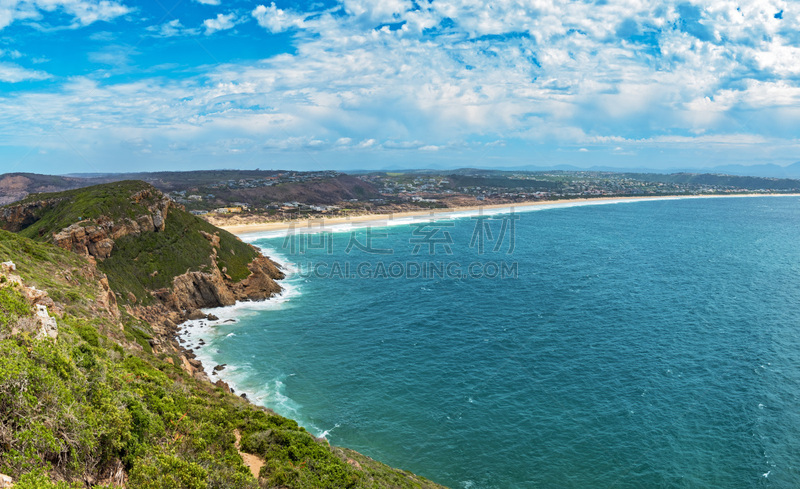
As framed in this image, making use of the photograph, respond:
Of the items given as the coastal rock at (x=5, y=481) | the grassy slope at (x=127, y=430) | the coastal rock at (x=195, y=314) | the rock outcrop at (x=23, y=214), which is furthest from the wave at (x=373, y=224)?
the coastal rock at (x=5, y=481)

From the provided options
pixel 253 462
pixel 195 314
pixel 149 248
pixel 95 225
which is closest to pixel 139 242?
pixel 149 248

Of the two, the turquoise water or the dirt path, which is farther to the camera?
the turquoise water

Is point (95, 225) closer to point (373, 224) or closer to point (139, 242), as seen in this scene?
point (139, 242)

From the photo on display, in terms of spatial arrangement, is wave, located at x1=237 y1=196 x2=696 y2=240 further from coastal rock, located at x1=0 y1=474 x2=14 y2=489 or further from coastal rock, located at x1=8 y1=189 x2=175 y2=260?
coastal rock, located at x1=0 y1=474 x2=14 y2=489

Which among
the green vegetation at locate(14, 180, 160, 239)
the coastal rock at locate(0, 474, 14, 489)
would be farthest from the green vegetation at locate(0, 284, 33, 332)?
the green vegetation at locate(14, 180, 160, 239)

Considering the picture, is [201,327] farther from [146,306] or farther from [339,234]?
[339,234]

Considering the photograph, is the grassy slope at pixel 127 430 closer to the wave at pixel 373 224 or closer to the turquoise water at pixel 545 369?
the turquoise water at pixel 545 369
